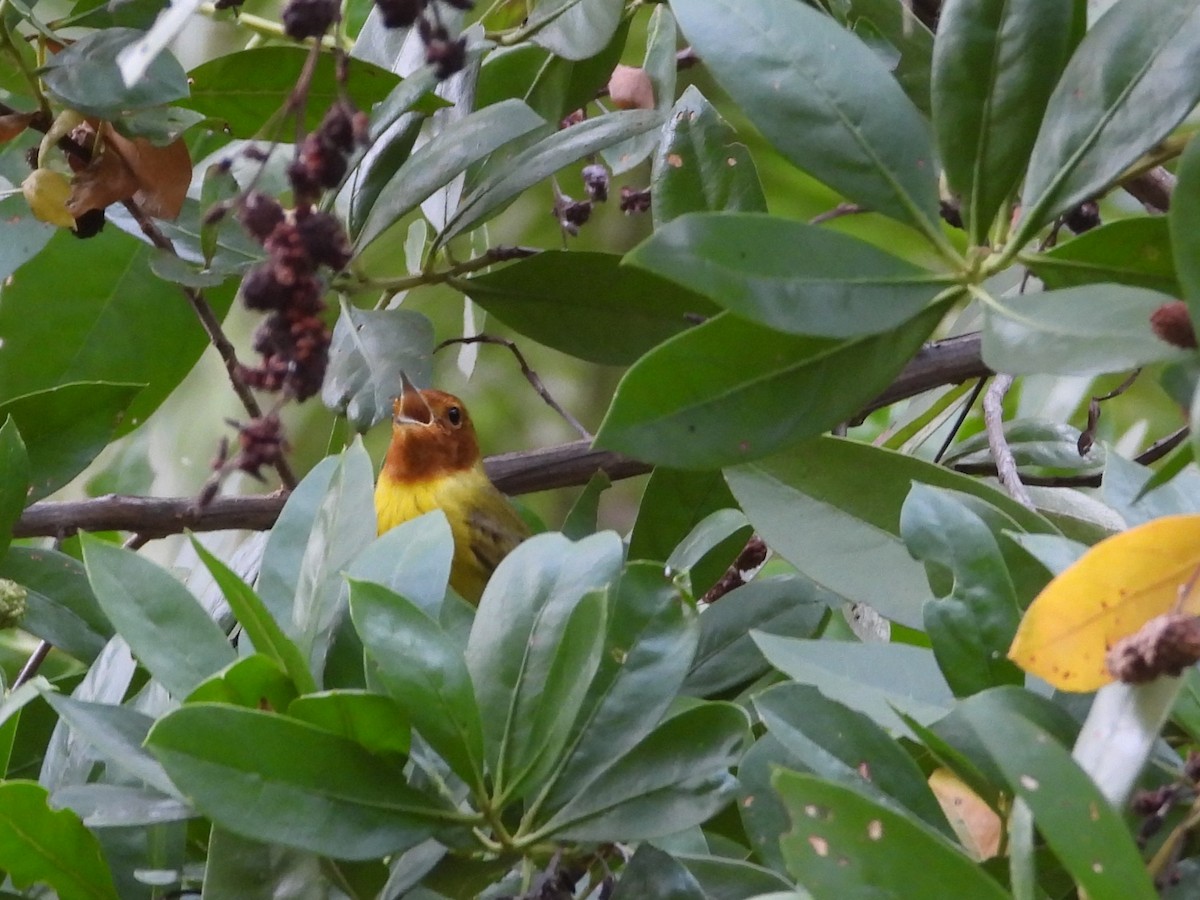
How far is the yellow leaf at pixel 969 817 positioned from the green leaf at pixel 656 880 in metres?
0.15

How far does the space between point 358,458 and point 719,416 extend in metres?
0.28

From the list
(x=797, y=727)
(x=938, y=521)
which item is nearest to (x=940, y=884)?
(x=797, y=727)

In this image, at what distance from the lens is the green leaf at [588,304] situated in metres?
1.24

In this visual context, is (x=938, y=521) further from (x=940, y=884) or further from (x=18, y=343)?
(x=18, y=343)

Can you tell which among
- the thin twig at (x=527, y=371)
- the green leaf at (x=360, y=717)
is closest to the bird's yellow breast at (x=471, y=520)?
the thin twig at (x=527, y=371)

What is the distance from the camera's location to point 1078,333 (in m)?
0.71

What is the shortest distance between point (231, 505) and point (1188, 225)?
1.08 metres

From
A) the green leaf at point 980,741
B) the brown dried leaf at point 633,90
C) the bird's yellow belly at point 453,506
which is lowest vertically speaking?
the bird's yellow belly at point 453,506

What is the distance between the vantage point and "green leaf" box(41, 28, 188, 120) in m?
1.03

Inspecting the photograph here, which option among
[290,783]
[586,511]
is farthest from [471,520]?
[290,783]

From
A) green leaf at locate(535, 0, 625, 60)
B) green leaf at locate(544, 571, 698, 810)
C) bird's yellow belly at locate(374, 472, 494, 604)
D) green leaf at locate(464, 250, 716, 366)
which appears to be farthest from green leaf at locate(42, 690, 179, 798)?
bird's yellow belly at locate(374, 472, 494, 604)

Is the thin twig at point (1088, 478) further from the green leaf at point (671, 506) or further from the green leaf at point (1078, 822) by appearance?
the green leaf at point (1078, 822)

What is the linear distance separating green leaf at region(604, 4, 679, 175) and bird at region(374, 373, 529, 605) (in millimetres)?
911

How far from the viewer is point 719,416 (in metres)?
0.81
